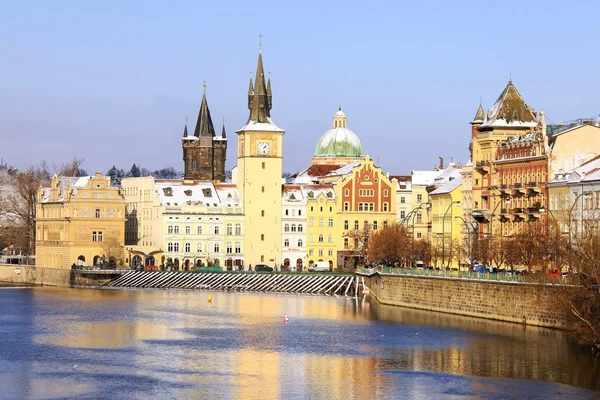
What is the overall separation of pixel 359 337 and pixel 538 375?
18.4m

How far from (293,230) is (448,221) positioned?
2427 cm

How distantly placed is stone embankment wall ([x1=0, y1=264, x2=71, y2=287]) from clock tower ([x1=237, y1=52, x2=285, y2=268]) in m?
18.1

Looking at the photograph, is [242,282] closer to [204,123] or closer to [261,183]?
[261,183]

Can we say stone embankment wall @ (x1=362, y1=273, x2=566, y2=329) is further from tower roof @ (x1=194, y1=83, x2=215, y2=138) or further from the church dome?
the church dome

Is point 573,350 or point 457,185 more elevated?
point 457,185

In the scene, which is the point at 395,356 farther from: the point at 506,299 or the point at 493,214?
the point at 493,214

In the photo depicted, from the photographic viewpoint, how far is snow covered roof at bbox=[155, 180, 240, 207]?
505 ft

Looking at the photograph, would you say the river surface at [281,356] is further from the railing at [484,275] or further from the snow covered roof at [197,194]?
the snow covered roof at [197,194]

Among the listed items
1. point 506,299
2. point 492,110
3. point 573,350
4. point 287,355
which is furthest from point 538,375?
point 492,110

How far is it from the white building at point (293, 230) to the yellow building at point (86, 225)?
51.9ft

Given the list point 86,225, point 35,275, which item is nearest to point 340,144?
point 86,225

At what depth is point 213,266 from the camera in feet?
497

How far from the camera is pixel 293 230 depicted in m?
155

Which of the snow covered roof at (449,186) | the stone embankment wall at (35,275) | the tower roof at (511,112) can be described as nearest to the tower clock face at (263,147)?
the snow covered roof at (449,186)
